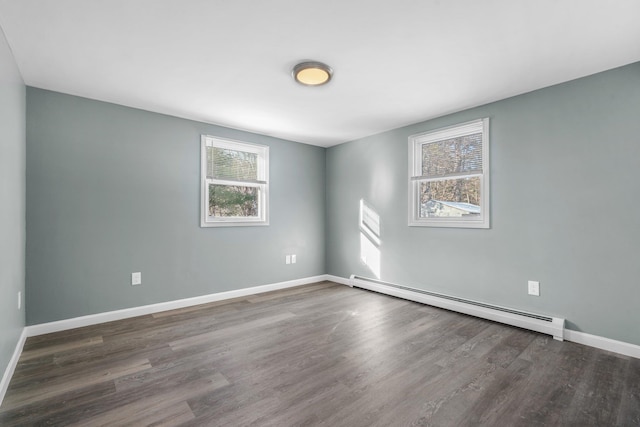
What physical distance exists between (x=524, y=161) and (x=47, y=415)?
415 cm

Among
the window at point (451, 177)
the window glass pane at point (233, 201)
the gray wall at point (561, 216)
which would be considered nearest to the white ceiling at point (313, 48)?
the gray wall at point (561, 216)

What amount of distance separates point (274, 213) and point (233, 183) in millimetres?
768

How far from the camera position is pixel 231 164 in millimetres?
4195

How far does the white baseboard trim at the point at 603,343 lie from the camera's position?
2.38 meters

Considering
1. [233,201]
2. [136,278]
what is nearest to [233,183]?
[233,201]

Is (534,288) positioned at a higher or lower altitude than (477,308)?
higher

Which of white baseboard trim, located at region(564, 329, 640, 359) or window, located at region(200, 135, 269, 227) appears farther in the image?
window, located at region(200, 135, 269, 227)

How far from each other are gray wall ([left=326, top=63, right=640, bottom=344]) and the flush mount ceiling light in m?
1.80

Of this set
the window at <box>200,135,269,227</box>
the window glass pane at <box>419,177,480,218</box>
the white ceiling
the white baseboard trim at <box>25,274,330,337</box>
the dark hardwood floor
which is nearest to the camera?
the dark hardwood floor

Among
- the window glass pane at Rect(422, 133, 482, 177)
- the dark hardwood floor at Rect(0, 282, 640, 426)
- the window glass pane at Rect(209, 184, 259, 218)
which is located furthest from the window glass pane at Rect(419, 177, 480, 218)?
the window glass pane at Rect(209, 184, 259, 218)

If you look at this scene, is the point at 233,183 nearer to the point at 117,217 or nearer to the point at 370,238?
the point at 117,217

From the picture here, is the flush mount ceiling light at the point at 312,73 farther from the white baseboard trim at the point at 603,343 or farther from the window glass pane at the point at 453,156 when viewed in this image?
the white baseboard trim at the point at 603,343

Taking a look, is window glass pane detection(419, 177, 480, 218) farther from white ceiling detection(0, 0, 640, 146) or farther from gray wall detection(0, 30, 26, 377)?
gray wall detection(0, 30, 26, 377)

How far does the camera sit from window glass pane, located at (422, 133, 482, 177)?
3426 millimetres
